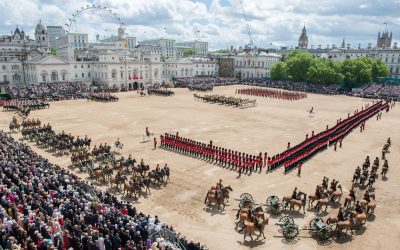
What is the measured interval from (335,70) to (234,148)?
188 feet

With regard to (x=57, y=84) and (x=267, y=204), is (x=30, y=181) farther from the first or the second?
(x=57, y=84)

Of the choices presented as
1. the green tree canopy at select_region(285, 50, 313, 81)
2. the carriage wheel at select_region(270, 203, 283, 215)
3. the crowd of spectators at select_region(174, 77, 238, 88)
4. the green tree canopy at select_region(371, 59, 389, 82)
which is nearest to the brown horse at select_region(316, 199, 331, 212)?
the carriage wheel at select_region(270, 203, 283, 215)

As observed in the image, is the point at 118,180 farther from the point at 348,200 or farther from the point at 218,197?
the point at 348,200

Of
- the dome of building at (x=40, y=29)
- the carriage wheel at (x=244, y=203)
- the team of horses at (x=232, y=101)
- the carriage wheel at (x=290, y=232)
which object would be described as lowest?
the carriage wheel at (x=290, y=232)

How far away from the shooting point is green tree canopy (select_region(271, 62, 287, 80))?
86.4m

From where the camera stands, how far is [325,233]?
48.7 ft

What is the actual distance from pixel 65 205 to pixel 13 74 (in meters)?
66.7

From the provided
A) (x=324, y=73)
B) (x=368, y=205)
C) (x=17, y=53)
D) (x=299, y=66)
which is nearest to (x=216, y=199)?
(x=368, y=205)

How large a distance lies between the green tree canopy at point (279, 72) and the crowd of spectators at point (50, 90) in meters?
48.5

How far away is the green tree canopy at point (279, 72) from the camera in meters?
86.4

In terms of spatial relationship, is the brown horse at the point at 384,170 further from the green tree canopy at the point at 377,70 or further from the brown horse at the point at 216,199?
the green tree canopy at the point at 377,70

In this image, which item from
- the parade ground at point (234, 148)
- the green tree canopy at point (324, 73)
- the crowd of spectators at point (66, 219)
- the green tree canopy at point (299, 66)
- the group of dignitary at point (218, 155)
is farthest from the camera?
the green tree canopy at point (299, 66)

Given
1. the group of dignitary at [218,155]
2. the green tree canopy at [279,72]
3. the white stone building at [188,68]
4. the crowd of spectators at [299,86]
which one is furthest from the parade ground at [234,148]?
→ the white stone building at [188,68]

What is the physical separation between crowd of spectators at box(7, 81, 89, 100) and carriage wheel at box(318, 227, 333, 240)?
181ft
